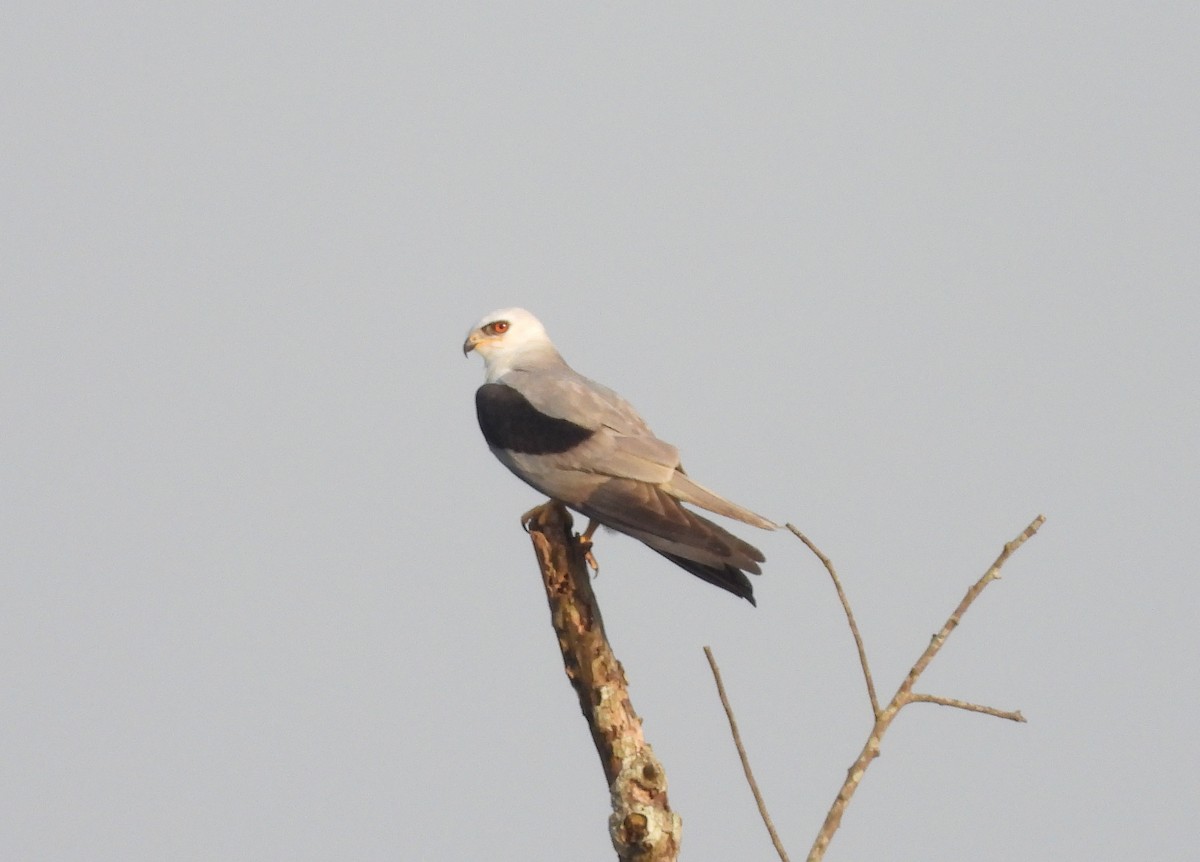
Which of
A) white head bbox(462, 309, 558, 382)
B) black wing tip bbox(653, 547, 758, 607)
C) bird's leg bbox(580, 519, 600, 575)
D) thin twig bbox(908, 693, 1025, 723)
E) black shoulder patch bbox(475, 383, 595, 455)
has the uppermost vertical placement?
white head bbox(462, 309, 558, 382)

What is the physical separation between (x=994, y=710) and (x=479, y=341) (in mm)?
4200

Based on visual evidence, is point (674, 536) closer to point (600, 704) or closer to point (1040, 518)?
point (600, 704)

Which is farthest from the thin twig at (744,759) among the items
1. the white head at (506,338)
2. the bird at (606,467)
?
the white head at (506,338)

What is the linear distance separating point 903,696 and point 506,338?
3.86 metres

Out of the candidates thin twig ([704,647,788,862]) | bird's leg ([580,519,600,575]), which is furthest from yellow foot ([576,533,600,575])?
thin twig ([704,647,788,862])

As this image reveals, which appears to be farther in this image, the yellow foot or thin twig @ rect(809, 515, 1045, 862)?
the yellow foot

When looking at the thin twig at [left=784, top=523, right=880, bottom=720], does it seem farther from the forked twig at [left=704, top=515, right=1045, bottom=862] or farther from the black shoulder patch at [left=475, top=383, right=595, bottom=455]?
the black shoulder patch at [left=475, top=383, right=595, bottom=455]

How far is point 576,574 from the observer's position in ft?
19.7

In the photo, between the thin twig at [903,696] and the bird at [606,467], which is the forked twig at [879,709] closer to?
the thin twig at [903,696]

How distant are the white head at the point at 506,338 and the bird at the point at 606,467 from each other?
1.32 feet

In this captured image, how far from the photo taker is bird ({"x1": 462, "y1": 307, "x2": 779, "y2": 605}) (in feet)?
20.2

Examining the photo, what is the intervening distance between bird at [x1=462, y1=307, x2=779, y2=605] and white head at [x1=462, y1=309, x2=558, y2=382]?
40 cm

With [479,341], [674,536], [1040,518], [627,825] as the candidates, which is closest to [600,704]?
[627,825]

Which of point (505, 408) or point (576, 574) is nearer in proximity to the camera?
point (576, 574)
